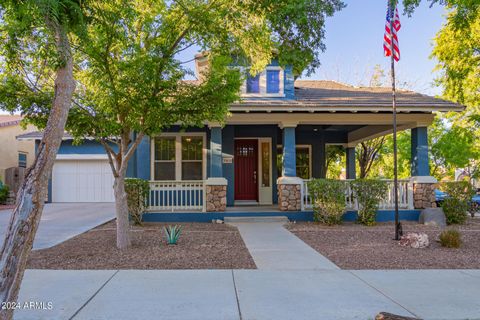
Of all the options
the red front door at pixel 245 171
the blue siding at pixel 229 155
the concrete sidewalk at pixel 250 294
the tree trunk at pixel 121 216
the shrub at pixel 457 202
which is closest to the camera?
the concrete sidewalk at pixel 250 294

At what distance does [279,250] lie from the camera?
7324mm

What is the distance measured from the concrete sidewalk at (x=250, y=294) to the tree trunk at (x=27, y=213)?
3.91 ft

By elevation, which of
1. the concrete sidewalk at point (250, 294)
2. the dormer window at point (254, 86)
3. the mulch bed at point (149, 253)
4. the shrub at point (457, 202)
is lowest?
the concrete sidewalk at point (250, 294)

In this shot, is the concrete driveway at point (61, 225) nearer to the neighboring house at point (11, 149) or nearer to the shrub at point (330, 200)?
the shrub at point (330, 200)

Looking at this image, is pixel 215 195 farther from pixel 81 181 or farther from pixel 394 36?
pixel 81 181

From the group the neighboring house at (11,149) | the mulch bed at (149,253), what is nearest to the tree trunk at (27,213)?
the mulch bed at (149,253)

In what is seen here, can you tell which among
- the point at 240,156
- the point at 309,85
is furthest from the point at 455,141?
the point at 240,156

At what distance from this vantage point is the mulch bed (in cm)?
608

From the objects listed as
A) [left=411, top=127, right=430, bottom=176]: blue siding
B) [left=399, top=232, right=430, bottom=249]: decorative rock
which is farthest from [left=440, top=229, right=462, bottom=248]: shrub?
[left=411, top=127, right=430, bottom=176]: blue siding

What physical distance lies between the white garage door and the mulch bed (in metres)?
10.9

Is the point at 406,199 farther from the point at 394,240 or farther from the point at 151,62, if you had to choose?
the point at 151,62

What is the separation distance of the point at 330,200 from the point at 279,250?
12.5 feet

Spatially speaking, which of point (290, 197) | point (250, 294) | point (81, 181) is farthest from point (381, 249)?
point (81, 181)

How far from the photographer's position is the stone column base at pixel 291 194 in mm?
11586
